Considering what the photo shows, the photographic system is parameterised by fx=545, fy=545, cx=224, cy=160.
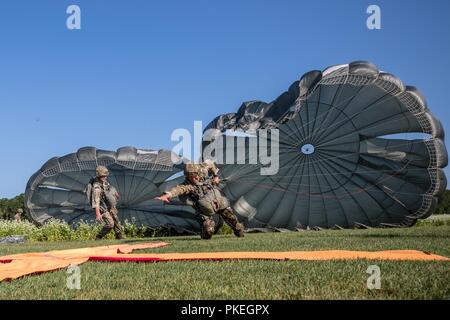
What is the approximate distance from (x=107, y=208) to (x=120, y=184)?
535 centimetres

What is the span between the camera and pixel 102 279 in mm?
4328

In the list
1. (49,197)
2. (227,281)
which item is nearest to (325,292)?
(227,281)

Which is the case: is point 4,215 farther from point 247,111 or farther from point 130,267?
point 130,267

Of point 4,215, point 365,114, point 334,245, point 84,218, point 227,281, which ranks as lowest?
point 4,215

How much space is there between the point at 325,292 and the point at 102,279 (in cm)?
188

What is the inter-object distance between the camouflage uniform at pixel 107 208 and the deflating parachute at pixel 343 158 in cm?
384

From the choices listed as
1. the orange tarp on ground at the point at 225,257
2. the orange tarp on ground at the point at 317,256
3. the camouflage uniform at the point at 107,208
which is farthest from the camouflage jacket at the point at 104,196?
the orange tarp on ground at the point at 317,256

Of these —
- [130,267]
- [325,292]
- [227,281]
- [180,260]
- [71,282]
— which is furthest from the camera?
[180,260]

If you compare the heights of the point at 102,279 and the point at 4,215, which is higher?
the point at 102,279

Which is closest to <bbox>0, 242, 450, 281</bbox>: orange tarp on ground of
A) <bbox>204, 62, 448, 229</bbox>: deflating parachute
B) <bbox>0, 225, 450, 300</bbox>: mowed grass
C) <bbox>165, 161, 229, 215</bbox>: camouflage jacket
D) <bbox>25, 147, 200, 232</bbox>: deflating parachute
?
<bbox>0, 225, 450, 300</bbox>: mowed grass

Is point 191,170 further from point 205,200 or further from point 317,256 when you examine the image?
point 317,256

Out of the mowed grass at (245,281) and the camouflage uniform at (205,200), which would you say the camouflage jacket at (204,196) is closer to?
the camouflage uniform at (205,200)

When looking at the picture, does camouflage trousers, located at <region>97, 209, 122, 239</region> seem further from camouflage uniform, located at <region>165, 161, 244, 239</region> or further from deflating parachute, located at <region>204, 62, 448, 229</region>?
deflating parachute, located at <region>204, 62, 448, 229</region>

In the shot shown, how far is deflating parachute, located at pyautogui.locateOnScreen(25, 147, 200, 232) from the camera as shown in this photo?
18.5m
